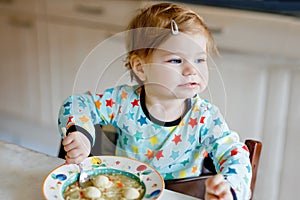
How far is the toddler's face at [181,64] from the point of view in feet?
2.32

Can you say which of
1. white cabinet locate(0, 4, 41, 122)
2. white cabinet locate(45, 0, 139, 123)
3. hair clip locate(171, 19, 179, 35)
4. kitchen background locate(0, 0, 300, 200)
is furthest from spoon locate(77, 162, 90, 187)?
white cabinet locate(0, 4, 41, 122)

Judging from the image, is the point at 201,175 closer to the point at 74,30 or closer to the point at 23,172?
the point at 23,172

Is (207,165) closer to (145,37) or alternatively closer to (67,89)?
(145,37)

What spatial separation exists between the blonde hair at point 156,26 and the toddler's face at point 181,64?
1cm

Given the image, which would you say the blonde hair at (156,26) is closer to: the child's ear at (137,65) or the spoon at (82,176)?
the child's ear at (137,65)

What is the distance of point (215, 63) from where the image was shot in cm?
104

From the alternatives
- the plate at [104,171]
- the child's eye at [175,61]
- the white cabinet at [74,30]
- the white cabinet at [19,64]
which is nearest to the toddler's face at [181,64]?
the child's eye at [175,61]

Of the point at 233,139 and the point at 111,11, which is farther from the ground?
the point at 111,11

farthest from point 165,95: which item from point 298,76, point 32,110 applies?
point 32,110

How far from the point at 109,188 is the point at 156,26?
0.85ft

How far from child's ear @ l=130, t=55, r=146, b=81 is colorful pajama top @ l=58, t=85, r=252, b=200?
68 mm

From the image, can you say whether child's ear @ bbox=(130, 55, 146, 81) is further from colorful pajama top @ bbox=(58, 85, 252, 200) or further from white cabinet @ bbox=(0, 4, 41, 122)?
white cabinet @ bbox=(0, 4, 41, 122)

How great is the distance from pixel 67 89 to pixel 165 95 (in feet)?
4.73

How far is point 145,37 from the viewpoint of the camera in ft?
2.48
